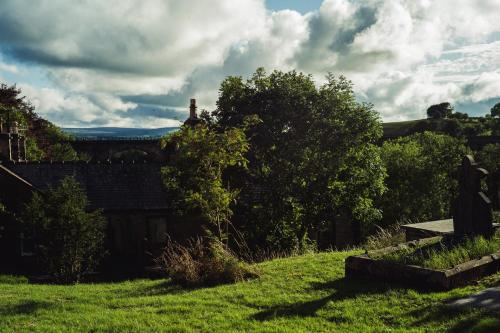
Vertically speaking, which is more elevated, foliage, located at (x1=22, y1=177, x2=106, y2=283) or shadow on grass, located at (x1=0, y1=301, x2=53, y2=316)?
foliage, located at (x1=22, y1=177, x2=106, y2=283)

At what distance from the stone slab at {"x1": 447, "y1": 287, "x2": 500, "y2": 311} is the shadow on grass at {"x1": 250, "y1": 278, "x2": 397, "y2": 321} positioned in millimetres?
1558

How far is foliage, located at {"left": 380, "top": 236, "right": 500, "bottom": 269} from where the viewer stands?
952cm

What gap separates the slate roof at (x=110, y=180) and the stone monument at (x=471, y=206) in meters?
17.1

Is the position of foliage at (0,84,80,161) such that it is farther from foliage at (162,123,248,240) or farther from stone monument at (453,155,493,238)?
stone monument at (453,155,493,238)

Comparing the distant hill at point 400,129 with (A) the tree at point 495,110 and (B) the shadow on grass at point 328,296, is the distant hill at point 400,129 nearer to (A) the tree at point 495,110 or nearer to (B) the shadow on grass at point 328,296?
(A) the tree at point 495,110

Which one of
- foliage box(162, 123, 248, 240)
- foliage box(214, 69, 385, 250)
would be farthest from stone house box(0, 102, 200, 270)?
foliage box(162, 123, 248, 240)

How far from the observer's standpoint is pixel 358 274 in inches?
A: 414

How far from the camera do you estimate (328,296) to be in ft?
30.2

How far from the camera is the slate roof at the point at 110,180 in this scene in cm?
2497

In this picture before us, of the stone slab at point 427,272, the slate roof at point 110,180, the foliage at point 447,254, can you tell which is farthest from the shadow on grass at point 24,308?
the slate roof at point 110,180

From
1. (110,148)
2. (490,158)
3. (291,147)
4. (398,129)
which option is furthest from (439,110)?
(291,147)

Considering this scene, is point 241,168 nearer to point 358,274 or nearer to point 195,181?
point 195,181

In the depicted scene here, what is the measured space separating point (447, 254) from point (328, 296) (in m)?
2.98

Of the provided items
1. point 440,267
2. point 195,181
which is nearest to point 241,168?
point 195,181
